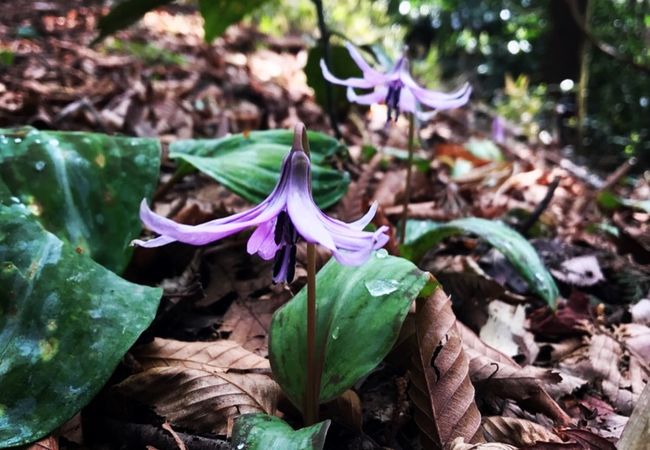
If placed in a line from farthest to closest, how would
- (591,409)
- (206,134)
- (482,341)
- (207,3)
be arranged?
(206,134)
(207,3)
(482,341)
(591,409)

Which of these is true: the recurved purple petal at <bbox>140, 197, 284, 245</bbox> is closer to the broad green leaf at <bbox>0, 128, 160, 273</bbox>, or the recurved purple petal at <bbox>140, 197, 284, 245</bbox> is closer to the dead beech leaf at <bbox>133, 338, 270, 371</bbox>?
the dead beech leaf at <bbox>133, 338, 270, 371</bbox>

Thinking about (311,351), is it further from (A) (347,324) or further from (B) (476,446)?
(B) (476,446)

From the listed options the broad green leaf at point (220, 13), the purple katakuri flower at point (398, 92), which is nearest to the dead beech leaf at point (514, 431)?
the purple katakuri flower at point (398, 92)

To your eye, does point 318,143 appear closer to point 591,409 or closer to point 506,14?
point 591,409

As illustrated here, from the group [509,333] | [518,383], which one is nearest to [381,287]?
[518,383]

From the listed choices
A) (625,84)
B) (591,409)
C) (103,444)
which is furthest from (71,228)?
(625,84)
